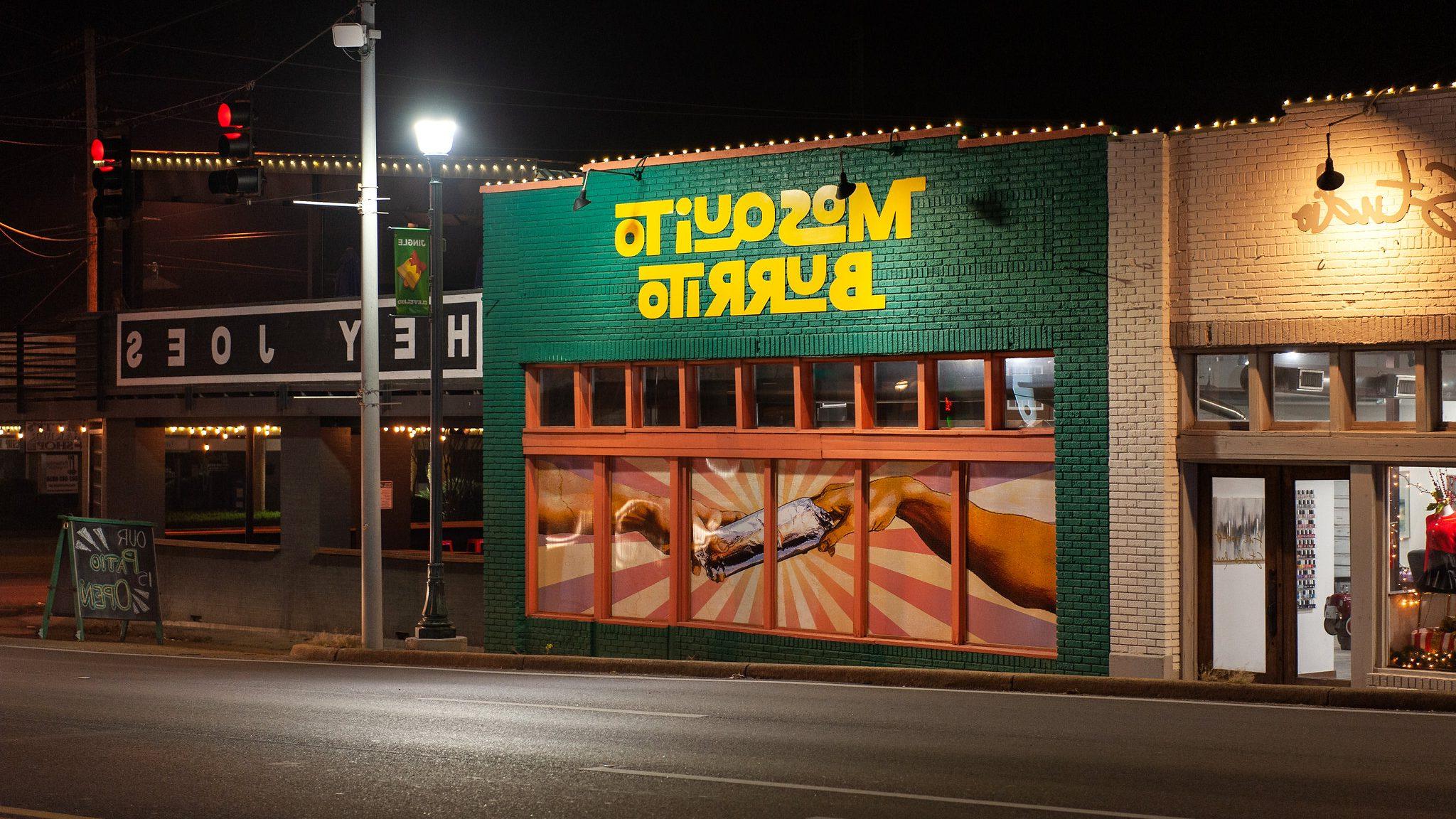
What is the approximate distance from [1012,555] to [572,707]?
5.45m

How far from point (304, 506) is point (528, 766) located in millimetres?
13196

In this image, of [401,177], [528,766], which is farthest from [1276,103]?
[528,766]

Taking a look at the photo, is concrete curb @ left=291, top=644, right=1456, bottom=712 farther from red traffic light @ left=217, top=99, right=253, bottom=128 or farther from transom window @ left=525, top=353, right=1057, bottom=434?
red traffic light @ left=217, top=99, right=253, bottom=128

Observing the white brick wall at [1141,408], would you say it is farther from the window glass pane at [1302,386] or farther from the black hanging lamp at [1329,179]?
the black hanging lamp at [1329,179]

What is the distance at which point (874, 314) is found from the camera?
16516 millimetres

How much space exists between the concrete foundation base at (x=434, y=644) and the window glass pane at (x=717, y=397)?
13.5 ft

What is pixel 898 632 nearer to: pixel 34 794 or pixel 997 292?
pixel 997 292

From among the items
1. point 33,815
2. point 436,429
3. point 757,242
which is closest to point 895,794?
point 33,815

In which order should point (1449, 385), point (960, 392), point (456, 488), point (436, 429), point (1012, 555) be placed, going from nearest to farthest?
point (1449, 385) < point (1012, 555) < point (960, 392) < point (436, 429) < point (456, 488)

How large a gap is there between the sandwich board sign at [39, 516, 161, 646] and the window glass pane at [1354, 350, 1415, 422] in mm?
16242

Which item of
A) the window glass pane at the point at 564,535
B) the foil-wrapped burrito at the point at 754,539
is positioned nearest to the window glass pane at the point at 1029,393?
the foil-wrapped burrito at the point at 754,539

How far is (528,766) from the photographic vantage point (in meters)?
9.84

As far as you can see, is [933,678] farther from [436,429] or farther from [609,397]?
[436,429]

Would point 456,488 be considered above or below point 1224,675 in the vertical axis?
above
